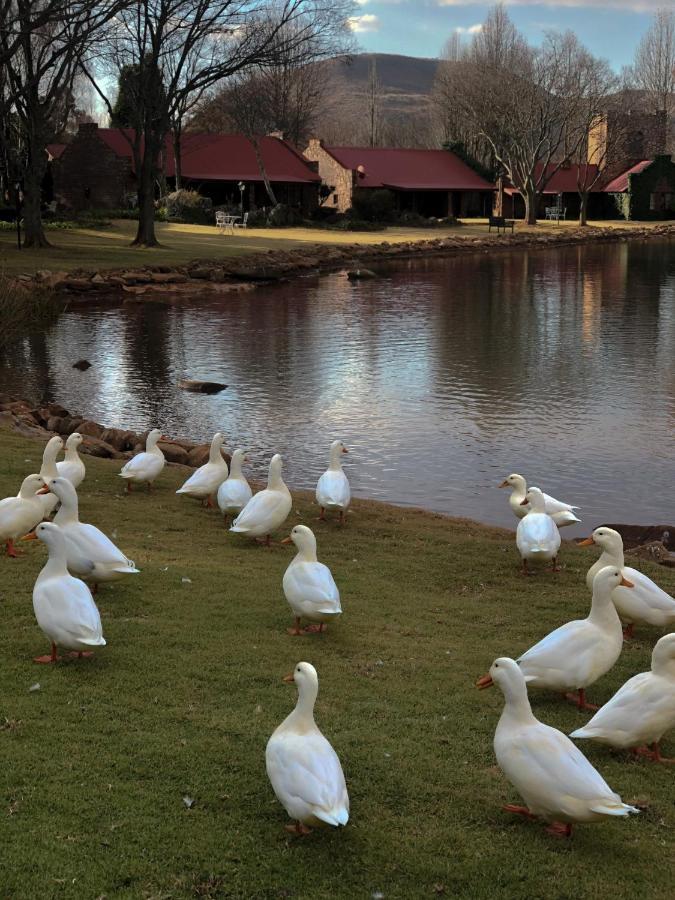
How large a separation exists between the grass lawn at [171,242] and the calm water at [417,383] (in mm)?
6499

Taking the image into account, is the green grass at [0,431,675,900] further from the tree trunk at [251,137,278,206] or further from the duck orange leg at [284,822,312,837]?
the tree trunk at [251,137,278,206]

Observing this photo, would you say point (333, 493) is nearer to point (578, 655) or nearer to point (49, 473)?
point (49, 473)

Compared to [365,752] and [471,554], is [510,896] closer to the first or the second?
[365,752]

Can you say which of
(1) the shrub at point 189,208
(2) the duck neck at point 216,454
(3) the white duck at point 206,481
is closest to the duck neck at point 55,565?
(3) the white duck at point 206,481

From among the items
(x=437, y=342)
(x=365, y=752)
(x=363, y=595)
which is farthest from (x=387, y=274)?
(x=365, y=752)

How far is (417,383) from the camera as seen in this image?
2211 centimetres

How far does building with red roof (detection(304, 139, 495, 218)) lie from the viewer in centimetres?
7175

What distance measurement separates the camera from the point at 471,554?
10.4 m

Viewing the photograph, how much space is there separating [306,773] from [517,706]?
46.7 inches

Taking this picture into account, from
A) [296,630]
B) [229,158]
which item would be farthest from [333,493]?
[229,158]

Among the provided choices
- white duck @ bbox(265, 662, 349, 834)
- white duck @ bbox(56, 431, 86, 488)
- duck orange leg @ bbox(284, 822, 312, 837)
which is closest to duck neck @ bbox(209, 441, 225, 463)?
white duck @ bbox(56, 431, 86, 488)

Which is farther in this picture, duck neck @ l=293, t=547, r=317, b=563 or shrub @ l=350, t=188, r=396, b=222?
shrub @ l=350, t=188, r=396, b=222

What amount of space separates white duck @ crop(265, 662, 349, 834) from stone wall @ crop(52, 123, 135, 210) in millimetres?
64407

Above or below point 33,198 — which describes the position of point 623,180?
above
